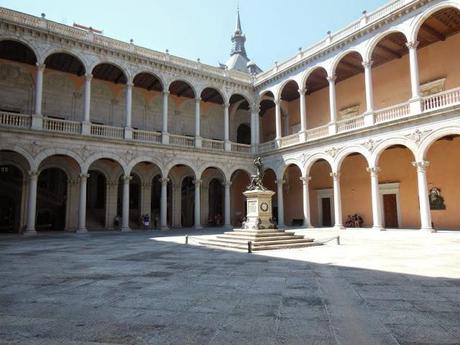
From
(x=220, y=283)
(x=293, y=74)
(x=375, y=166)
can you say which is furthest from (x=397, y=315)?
(x=293, y=74)

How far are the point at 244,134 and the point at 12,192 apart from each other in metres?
18.2

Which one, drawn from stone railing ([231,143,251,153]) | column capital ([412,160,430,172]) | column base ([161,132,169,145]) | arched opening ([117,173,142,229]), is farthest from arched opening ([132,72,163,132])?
column capital ([412,160,430,172])

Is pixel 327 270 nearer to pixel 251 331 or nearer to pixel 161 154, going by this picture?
pixel 251 331

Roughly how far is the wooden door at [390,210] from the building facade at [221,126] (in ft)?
0.27

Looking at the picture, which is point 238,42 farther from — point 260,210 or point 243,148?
point 260,210

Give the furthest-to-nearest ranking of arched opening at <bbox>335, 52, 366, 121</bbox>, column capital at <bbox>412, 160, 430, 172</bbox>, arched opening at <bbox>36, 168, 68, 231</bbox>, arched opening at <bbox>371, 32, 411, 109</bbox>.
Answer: arched opening at <bbox>36, 168, 68, 231</bbox> → arched opening at <bbox>335, 52, 366, 121</bbox> → arched opening at <bbox>371, 32, 411, 109</bbox> → column capital at <bbox>412, 160, 430, 172</bbox>

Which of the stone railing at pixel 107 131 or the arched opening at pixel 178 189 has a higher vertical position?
the stone railing at pixel 107 131

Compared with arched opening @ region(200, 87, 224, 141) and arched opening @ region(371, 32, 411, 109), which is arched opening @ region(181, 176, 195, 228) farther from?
arched opening @ region(371, 32, 411, 109)

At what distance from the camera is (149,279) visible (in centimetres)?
641

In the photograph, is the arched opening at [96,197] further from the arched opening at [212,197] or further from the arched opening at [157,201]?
the arched opening at [212,197]

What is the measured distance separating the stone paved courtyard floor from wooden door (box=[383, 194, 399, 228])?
12.9 meters

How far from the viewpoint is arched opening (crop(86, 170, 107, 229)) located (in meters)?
23.4

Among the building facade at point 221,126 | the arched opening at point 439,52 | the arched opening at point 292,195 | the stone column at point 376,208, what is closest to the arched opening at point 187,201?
the building facade at point 221,126

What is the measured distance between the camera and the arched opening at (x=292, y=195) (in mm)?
26406
